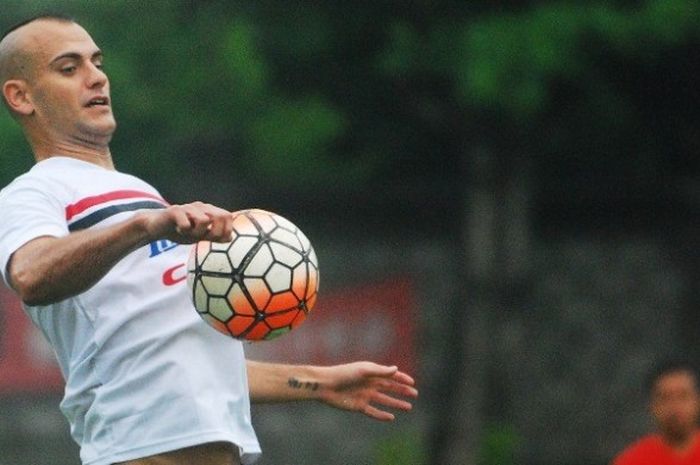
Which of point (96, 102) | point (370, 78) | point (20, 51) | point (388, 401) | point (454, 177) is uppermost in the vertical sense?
point (370, 78)

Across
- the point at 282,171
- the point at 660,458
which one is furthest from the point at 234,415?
the point at 282,171

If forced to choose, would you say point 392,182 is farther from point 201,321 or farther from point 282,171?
point 201,321

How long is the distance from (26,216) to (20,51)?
30.1 inches

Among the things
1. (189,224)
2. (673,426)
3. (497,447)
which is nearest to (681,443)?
(673,426)

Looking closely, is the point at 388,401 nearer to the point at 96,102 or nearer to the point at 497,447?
the point at 96,102

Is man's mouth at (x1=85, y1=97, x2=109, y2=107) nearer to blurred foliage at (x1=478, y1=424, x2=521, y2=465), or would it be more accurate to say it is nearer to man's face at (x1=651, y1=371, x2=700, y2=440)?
man's face at (x1=651, y1=371, x2=700, y2=440)

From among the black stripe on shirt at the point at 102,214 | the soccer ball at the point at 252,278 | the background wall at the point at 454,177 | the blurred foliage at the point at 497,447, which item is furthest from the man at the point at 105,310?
the blurred foliage at the point at 497,447

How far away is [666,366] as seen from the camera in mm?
10602

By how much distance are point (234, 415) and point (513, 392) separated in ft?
35.8

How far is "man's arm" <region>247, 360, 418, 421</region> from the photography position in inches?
234

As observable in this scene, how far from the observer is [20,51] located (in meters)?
5.77

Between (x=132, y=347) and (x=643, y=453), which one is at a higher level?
(x=643, y=453)

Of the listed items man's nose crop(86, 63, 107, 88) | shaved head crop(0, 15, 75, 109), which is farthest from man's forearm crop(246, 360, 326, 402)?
shaved head crop(0, 15, 75, 109)

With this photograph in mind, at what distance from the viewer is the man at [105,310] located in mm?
5258
